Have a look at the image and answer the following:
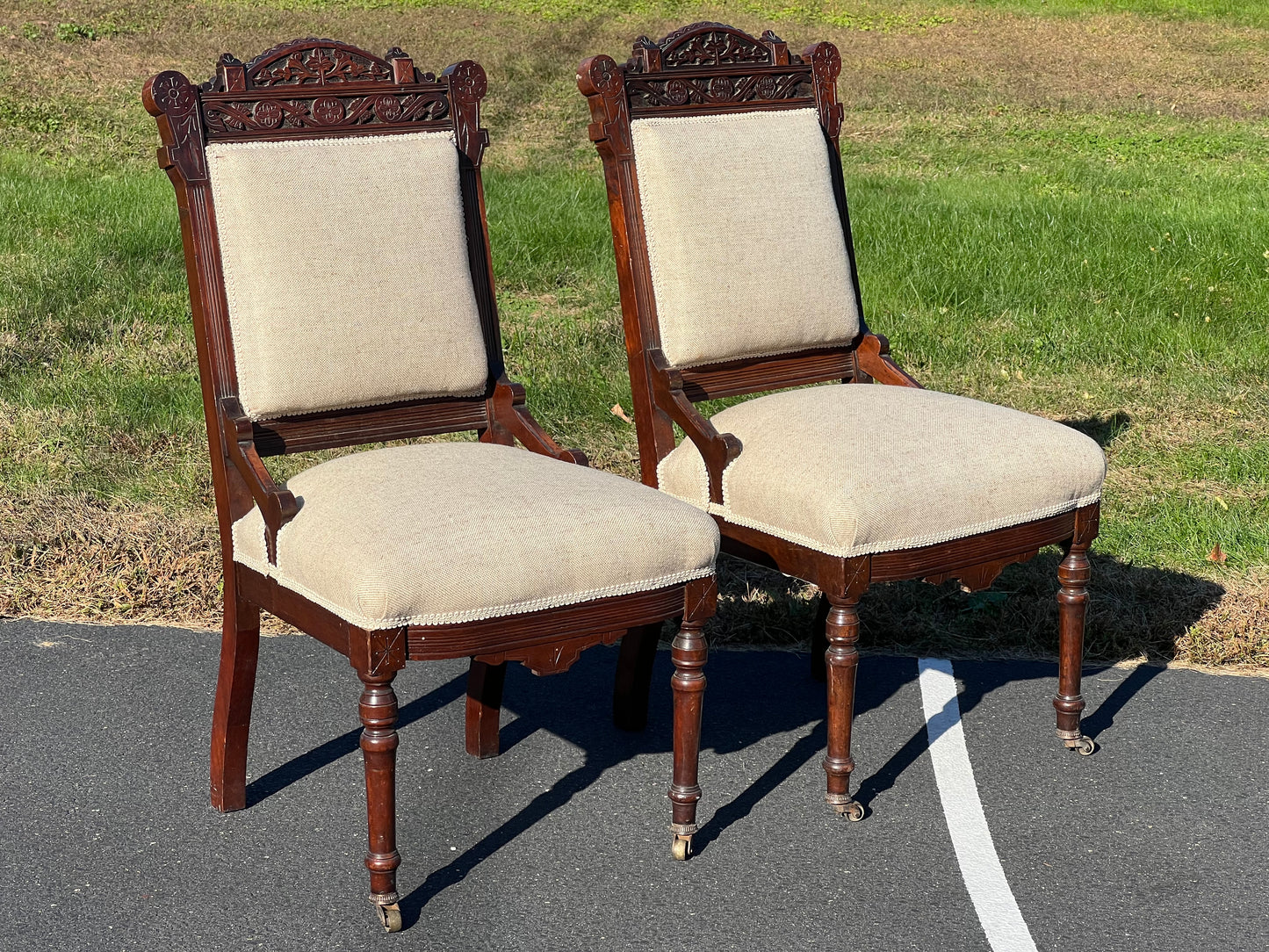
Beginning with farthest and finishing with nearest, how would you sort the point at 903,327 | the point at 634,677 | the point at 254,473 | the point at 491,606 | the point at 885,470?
1. the point at 903,327
2. the point at 634,677
3. the point at 885,470
4. the point at 254,473
5. the point at 491,606

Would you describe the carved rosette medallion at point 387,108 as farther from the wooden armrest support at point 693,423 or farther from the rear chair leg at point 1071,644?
the rear chair leg at point 1071,644

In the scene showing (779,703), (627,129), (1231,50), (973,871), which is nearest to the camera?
(973,871)

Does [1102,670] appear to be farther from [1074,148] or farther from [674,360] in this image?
[1074,148]

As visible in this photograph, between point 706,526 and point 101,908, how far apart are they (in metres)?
1.41

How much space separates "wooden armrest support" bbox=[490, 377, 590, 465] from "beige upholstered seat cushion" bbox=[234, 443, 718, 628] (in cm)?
32

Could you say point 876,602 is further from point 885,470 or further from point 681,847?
point 681,847

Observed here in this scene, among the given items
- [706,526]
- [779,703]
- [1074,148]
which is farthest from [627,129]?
[1074,148]

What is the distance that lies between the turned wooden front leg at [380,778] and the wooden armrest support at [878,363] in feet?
5.81

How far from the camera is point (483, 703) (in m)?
3.59

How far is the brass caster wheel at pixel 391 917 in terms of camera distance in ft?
9.38

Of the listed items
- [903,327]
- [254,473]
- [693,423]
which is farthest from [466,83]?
[903,327]

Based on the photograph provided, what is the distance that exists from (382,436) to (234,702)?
0.69 metres

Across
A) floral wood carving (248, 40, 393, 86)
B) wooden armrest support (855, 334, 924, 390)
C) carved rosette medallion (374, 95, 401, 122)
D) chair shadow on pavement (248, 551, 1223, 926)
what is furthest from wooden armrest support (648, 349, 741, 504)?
floral wood carving (248, 40, 393, 86)

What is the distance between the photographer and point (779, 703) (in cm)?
397
